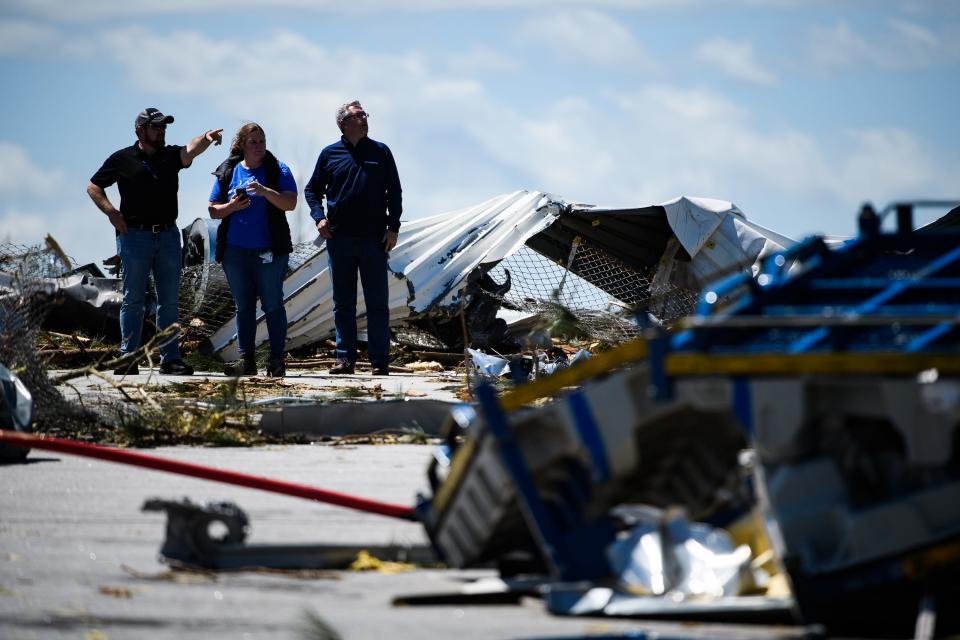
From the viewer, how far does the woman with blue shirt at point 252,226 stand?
11.6m

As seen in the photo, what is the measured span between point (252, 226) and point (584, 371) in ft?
27.4

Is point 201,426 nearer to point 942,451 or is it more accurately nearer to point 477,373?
point 477,373

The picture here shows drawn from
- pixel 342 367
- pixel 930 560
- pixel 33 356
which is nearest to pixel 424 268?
pixel 342 367

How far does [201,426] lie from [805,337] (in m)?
5.23

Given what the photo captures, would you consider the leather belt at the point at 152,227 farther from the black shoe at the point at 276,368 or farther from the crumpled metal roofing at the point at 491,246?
the crumpled metal roofing at the point at 491,246

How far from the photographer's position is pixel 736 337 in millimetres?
3562

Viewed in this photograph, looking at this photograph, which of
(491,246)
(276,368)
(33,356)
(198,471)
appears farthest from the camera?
(491,246)

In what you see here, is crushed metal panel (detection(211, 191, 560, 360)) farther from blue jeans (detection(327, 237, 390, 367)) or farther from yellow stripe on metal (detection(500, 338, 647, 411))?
yellow stripe on metal (detection(500, 338, 647, 411))

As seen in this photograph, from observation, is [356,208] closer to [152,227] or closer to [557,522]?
A: [152,227]

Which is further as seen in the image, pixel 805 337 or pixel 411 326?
pixel 411 326

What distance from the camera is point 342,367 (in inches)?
504

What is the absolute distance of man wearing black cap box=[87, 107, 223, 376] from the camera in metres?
11.4

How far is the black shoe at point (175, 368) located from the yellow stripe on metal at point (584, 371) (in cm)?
847

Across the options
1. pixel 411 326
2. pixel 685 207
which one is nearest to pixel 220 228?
pixel 411 326
